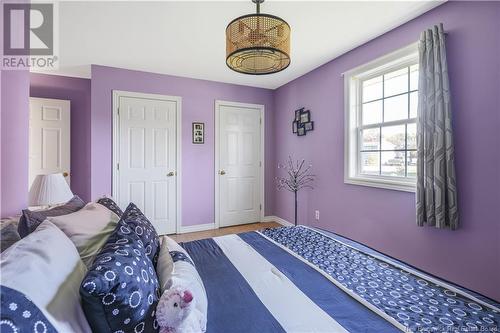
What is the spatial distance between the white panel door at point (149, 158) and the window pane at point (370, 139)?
260cm

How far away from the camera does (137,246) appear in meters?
1.00

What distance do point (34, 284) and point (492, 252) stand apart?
2571mm

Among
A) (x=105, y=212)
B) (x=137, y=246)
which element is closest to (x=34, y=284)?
(x=137, y=246)

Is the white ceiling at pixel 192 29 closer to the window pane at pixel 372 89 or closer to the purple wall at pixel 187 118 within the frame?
the purple wall at pixel 187 118

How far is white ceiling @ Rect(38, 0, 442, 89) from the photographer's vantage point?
2.02 meters

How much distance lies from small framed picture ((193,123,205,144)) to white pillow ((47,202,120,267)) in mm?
2602

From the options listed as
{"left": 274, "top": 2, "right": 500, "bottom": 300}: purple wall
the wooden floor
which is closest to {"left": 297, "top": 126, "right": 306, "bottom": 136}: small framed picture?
{"left": 274, "top": 2, "right": 500, "bottom": 300}: purple wall

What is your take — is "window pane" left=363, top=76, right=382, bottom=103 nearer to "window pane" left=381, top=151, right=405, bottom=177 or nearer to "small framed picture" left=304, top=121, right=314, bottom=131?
"window pane" left=381, top=151, right=405, bottom=177

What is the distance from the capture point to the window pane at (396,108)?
93.4 inches

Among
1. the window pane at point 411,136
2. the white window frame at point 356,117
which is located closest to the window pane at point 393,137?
the window pane at point 411,136

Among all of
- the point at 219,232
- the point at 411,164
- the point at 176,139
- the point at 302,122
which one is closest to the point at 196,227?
the point at 219,232

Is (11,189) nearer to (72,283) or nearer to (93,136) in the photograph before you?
(72,283)

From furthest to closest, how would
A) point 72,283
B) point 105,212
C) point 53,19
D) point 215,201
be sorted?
point 215,201 < point 53,19 < point 105,212 < point 72,283

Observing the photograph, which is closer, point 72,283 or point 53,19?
point 72,283
